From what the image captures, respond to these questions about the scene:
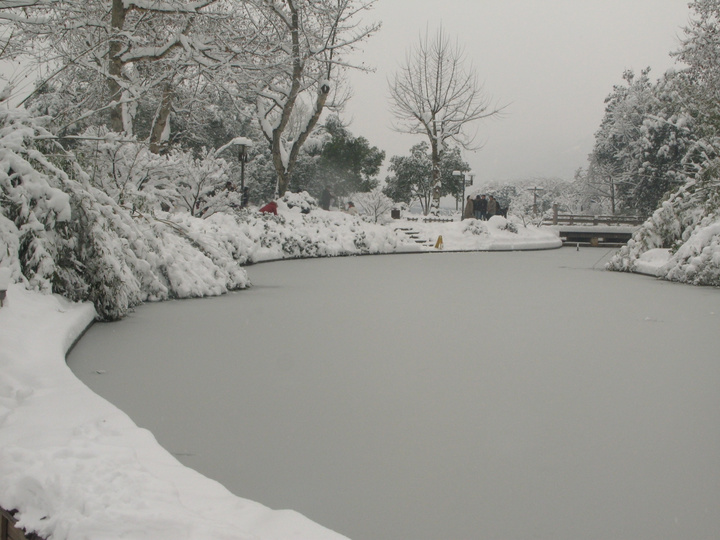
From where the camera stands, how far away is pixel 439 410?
12.3ft

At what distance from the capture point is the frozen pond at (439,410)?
2.51m

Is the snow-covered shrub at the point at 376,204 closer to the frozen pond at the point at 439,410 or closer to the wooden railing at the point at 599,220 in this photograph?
the wooden railing at the point at 599,220

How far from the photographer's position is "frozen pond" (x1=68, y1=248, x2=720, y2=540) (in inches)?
98.7

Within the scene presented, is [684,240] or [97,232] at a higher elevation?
[97,232]

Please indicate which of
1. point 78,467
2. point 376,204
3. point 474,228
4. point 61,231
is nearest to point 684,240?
point 61,231

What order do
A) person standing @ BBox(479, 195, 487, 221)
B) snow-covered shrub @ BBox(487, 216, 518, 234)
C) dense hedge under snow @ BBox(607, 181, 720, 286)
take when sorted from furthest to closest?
person standing @ BBox(479, 195, 487, 221) < snow-covered shrub @ BBox(487, 216, 518, 234) < dense hedge under snow @ BBox(607, 181, 720, 286)

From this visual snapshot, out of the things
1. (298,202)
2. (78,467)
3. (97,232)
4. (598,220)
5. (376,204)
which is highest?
(376,204)

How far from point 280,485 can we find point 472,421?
1250mm

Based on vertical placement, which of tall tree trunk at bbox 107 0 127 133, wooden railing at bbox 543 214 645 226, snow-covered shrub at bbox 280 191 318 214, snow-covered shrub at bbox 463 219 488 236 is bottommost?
snow-covered shrub at bbox 463 219 488 236

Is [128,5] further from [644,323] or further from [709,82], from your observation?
[709,82]

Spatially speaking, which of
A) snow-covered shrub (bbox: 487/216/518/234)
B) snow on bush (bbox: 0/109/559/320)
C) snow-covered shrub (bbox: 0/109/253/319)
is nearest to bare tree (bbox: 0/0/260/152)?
snow on bush (bbox: 0/109/559/320)

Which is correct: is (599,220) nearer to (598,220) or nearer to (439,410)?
(598,220)

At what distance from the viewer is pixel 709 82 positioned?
24359 mm

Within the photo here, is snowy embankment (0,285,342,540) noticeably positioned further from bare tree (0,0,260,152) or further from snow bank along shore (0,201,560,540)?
bare tree (0,0,260,152)
